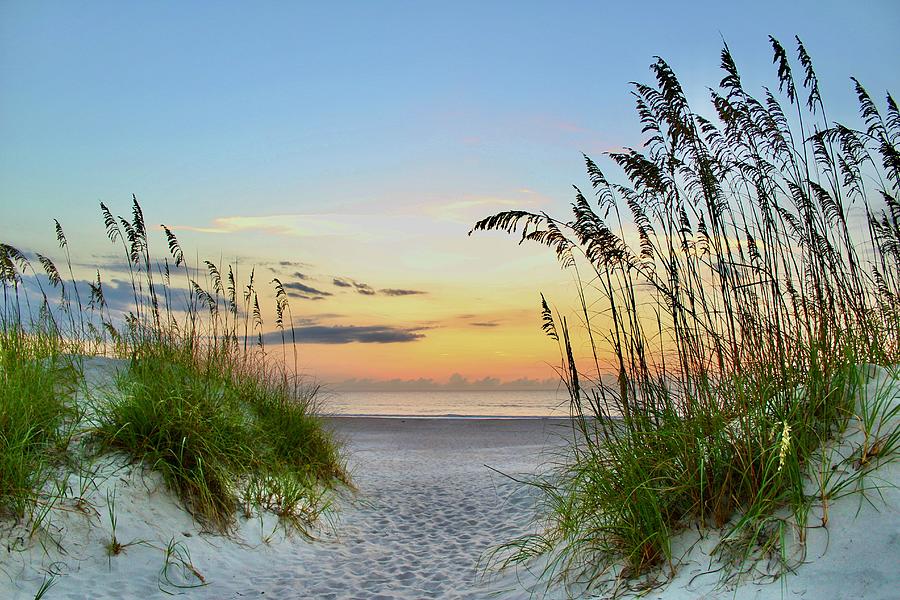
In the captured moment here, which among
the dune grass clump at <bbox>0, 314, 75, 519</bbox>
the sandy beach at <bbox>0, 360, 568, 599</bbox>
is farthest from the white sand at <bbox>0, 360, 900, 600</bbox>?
the dune grass clump at <bbox>0, 314, 75, 519</bbox>

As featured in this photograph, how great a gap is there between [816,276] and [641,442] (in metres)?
1.64

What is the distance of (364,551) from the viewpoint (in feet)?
18.4

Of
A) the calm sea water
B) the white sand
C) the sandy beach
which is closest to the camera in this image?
the white sand

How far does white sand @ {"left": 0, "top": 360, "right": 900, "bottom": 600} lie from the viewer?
3.03 m

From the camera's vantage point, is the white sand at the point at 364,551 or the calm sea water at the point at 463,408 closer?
the white sand at the point at 364,551

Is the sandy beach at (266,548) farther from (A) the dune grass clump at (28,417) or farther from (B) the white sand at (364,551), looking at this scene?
(A) the dune grass clump at (28,417)

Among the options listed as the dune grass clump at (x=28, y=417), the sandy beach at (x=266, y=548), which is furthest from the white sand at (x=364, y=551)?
the dune grass clump at (x=28, y=417)

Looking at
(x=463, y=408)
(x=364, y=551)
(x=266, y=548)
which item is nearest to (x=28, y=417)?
(x=266, y=548)

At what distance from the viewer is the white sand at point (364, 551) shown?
3.03 m

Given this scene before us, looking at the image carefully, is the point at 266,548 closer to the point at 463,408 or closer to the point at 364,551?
the point at 364,551

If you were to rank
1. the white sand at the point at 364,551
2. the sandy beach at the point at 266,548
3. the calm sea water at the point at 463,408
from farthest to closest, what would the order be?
1. the calm sea water at the point at 463,408
2. the sandy beach at the point at 266,548
3. the white sand at the point at 364,551

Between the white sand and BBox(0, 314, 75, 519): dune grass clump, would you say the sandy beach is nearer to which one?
the white sand

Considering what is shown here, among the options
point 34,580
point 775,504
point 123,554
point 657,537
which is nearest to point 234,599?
point 123,554

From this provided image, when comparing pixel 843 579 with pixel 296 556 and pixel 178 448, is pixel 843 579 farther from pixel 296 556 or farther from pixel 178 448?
pixel 178 448
